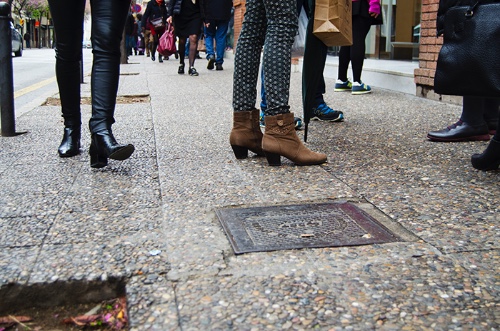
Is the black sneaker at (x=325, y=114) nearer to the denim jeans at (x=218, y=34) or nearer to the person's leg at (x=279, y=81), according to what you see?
the person's leg at (x=279, y=81)

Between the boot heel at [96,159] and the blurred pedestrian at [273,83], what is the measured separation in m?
0.74

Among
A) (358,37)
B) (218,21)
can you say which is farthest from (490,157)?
(218,21)

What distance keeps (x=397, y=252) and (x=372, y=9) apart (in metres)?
5.28

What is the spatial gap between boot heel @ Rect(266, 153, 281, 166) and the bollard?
7.52 ft

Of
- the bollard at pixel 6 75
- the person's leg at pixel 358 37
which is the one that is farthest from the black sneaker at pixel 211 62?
the bollard at pixel 6 75

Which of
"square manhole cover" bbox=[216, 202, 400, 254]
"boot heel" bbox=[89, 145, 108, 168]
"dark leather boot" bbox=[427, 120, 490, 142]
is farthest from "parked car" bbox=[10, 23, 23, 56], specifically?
"square manhole cover" bbox=[216, 202, 400, 254]

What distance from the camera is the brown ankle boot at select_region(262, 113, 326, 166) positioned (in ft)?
11.0

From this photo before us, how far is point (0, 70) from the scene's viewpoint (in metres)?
4.57

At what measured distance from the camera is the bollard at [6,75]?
4516mm

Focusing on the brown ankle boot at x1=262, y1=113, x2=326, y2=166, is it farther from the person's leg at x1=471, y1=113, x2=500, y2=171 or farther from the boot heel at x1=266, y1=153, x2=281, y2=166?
the person's leg at x1=471, y1=113, x2=500, y2=171

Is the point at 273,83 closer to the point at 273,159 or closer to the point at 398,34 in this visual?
the point at 273,159

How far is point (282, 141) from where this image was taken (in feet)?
11.0

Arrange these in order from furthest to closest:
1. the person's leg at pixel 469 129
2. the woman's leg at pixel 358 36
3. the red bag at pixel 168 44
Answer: the red bag at pixel 168 44 < the woman's leg at pixel 358 36 < the person's leg at pixel 469 129

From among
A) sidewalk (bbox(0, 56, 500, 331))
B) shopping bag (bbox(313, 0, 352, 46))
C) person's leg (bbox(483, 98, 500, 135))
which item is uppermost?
shopping bag (bbox(313, 0, 352, 46))
